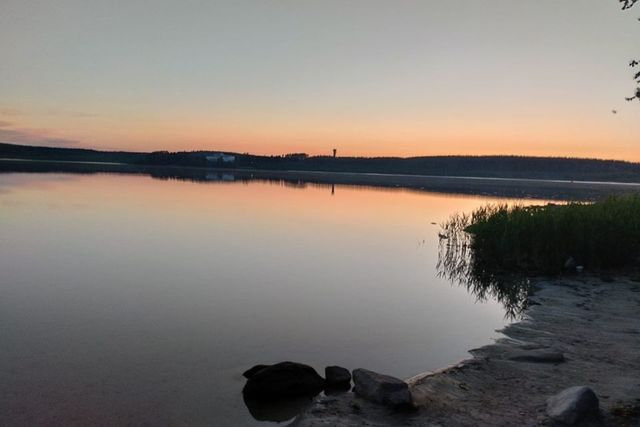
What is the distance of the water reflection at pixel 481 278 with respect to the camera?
1490 cm

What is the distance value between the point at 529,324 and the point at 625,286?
581 cm

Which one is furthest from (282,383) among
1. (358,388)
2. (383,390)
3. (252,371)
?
(383,390)

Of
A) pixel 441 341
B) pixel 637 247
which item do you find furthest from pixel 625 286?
pixel 441 341

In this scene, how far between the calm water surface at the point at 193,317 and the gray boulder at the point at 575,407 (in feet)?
9.35

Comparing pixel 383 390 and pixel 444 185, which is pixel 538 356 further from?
pixel 444 185

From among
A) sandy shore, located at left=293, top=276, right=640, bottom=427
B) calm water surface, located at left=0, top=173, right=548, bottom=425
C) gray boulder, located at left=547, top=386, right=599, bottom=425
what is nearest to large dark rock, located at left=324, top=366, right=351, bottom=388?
sandy shore, located at left=293, top=276, right=640, bottom=427

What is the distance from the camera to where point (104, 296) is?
44.0 ft

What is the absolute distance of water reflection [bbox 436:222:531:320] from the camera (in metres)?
14.9

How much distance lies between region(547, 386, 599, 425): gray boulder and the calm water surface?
2.85 m

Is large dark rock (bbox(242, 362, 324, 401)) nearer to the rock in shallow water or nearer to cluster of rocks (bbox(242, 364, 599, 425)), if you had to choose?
cluster of rocks (bbox(242, 364, 599, 425))

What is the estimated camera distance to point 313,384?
812 cm

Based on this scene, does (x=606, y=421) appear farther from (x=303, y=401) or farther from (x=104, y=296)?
(x=104, y=296)

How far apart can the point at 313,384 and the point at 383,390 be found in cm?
136

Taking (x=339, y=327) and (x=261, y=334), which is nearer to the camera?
(x=261, y=334)
